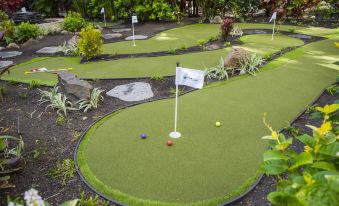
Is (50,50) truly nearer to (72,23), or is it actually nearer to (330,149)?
(72,23)

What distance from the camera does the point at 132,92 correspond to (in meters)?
4.63

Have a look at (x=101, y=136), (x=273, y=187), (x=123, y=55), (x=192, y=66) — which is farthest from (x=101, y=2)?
(x=273, y=187)

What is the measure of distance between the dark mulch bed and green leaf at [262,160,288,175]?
133 cm

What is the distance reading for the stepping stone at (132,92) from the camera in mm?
4454

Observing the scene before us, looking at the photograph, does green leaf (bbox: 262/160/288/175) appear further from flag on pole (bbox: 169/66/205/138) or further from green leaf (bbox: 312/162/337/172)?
flag on pole (bbox: 169/66/205/138)

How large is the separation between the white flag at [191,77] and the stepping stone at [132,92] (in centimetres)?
147

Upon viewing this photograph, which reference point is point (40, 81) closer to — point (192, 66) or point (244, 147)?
point (192, 66)

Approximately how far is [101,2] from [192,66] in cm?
758

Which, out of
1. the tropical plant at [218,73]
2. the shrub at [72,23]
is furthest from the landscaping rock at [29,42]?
the tropical plant at [218,73]

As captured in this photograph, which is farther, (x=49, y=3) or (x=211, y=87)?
(x=49, y=3)

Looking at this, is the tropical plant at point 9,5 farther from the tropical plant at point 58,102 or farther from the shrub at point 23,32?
the tropical plant at point 58,102

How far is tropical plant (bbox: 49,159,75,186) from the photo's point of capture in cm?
280

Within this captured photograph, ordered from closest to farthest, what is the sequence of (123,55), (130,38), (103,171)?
(103,171) → (123,55) → (130,38)

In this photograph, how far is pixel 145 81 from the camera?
512cm
